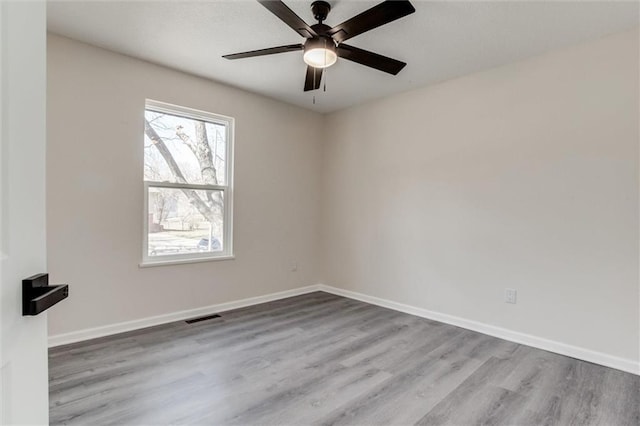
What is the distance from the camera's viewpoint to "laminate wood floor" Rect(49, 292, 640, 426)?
195 cm

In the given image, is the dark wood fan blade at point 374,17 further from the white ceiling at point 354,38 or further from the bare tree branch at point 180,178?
the bare tree branch at point 180,178

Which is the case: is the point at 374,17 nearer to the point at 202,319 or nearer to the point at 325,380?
the point at 325,380

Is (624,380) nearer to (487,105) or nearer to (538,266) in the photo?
(538,266)

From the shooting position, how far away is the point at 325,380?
2332 mm

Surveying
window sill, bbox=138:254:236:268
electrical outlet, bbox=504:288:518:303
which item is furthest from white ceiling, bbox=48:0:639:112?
electrical outlet, bbox=504:288:518:303

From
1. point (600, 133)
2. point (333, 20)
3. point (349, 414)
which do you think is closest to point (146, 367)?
point (349, 414)

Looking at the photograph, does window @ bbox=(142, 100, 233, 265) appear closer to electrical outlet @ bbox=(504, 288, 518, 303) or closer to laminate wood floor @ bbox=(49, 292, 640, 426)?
laminate wood floor @ bbox=(49, 292, 640, 426)

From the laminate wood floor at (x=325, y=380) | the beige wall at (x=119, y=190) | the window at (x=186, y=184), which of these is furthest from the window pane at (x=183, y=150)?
the laminate wood floor at (x=325, y=380)

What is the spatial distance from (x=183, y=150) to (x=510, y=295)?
356 centimetres

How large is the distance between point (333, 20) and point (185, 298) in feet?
9.73

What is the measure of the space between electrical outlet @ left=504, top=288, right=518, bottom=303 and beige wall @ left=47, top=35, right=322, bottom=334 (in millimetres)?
2671

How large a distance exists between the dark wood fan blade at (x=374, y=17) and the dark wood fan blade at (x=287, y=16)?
16cm

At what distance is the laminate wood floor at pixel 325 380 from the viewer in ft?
6.40

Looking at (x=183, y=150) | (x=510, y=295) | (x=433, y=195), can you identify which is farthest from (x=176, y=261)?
(x=510, y=295)
